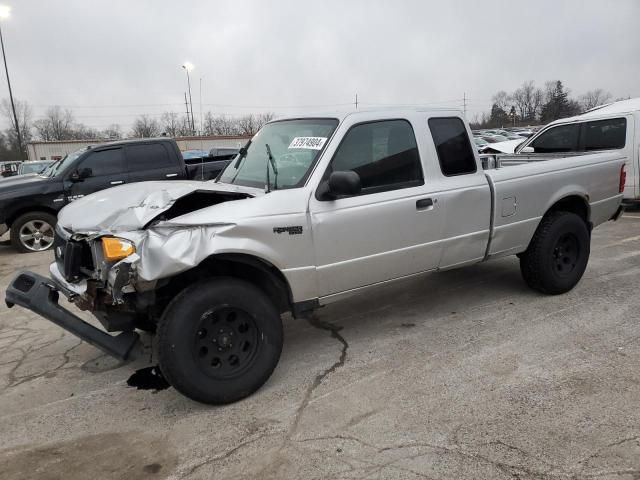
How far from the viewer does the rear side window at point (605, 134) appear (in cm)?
851

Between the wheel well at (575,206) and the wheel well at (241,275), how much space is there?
3076 mm

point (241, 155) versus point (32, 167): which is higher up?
point (241, 155)

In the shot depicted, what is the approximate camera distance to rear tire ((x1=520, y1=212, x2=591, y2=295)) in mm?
4762

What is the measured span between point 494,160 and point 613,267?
6.48 feet

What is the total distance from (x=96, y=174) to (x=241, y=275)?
6.65 metres

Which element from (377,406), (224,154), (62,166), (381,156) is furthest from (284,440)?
(224,154)

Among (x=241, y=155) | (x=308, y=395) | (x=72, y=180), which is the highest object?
(x=241, y=155)

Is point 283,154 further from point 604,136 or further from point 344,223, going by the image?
point 604,136

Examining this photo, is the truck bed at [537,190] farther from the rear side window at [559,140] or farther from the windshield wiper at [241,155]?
the rear side window at [559,140]

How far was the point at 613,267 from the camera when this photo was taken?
232 inches

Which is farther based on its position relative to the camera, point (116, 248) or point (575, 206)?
point (575, 206)

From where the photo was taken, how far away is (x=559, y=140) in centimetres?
919

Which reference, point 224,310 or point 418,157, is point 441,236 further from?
point 224,310

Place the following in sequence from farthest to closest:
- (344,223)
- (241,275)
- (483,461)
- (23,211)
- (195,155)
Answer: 1. (195,155)
2. (23,211)
3. (344,223)
4. (241,275)
5. (483,461)
